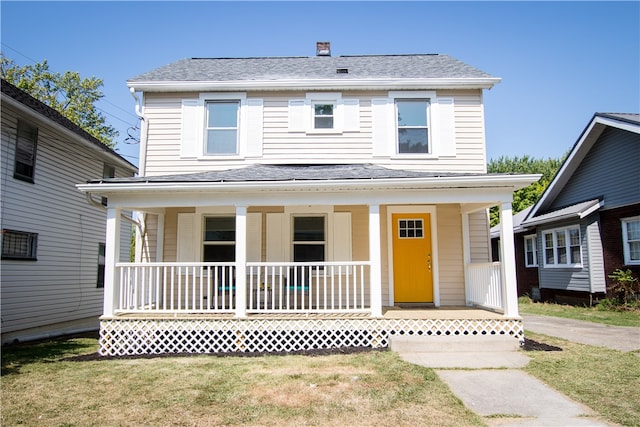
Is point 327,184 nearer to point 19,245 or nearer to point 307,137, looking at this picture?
point 307,137

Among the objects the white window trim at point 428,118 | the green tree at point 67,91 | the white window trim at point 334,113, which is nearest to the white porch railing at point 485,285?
the white window trim at point 428,118

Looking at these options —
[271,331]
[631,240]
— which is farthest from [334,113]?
[631,240]

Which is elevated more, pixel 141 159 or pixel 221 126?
pixel 221 126

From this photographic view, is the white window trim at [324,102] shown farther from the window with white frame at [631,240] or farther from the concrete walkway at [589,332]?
the window with white frame at [631,240]

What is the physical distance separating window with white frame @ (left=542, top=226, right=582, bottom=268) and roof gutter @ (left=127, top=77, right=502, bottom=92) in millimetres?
8331

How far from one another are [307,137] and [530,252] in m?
14.0

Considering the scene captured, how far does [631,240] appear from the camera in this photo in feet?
41.4

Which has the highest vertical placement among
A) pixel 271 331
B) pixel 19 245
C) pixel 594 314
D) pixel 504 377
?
pixel 19 245

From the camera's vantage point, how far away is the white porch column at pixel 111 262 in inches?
292

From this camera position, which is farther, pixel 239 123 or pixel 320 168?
pixel 239 123

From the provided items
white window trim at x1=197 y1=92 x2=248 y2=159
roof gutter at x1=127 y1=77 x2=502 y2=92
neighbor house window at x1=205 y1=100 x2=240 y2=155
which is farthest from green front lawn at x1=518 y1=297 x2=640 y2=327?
neighbor house window at x1=205 y1=100 x2=240 y2=155

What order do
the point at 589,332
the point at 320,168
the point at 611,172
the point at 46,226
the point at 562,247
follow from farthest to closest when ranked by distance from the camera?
1. the point at 562,247
2. the point at 611,172
3. the point at 46,226
4. the point at 320,168
5. the point at 589,332

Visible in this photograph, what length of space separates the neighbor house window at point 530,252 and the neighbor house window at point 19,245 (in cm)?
1851

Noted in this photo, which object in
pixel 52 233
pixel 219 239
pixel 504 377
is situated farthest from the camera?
pixel 52 233
